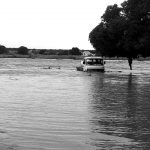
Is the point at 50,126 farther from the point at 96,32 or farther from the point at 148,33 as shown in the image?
the point at 96,32

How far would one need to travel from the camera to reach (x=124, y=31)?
195ft

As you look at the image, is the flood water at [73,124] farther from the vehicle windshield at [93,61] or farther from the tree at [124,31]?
the vehicle windshield at [93,61]

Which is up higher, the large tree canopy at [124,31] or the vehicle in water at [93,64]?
the large tree canopy at [124,31]

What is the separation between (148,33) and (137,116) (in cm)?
3809

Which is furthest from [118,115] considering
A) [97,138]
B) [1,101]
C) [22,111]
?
[1,101]

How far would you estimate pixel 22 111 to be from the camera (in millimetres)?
17547

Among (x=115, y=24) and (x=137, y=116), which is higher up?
(x=115, y=24)

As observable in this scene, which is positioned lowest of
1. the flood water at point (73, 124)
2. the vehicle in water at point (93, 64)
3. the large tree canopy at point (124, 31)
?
the vehicle in water at point (93, 64)

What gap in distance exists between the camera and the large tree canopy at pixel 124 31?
55.1 meters

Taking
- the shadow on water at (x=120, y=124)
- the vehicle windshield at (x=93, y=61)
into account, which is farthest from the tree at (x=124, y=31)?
the shadow on water at (x=120, y=124)

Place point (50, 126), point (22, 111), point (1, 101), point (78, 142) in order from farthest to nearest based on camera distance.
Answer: point (1, 101) < point (22, 111) < point (50, 126) < point (78, 142)

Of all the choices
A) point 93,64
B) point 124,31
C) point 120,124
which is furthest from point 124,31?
point 120,124

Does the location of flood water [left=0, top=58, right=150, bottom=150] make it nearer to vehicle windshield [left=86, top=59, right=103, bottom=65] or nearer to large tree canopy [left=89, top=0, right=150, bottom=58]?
large tree canopy [left=89, top=0, right=150, bottom=58]

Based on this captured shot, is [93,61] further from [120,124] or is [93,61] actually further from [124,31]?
[120,124]
